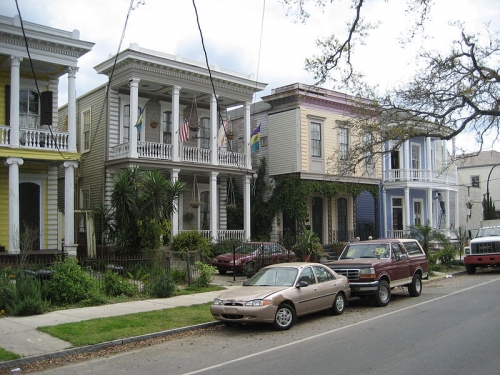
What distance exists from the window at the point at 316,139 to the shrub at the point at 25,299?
1970 cm

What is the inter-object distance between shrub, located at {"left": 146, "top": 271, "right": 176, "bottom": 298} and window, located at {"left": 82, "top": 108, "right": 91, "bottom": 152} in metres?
13.0

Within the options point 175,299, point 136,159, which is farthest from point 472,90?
point 136,159

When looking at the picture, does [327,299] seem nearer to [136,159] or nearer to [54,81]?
[136,159]

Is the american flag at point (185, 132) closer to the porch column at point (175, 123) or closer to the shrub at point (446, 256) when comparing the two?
the porch column at point (175, 123)

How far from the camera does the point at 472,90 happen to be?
14.7 meters

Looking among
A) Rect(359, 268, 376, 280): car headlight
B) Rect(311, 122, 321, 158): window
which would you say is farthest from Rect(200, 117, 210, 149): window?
Rect(359, 268, 376, 280): car headlight

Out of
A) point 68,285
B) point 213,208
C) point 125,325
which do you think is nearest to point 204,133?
point 213,208

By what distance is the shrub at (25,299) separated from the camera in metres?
12.2

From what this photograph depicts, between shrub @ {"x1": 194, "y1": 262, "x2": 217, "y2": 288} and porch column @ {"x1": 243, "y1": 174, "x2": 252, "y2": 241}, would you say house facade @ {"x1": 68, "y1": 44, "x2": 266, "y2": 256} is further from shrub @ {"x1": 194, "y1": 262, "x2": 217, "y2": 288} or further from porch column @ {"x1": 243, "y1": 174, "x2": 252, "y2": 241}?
shrub @ {"x1": 194, "y1": 262, "x2": 217, "y2": 288}

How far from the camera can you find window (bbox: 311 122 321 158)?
3003 cm

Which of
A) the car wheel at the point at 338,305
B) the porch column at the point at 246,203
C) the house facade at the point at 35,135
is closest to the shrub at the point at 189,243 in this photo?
the house facade at the point at 35,135

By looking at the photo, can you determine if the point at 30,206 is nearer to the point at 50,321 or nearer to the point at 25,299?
the point at 25,299

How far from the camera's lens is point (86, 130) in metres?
27.2

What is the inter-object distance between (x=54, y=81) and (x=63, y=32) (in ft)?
8.73
